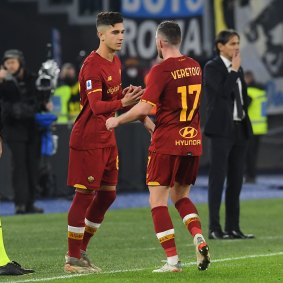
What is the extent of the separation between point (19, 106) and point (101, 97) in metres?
6.85

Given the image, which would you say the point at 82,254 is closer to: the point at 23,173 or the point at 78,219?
the point at 78,219

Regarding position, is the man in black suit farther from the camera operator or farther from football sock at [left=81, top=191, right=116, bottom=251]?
the camera operator

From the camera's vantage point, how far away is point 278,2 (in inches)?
1070

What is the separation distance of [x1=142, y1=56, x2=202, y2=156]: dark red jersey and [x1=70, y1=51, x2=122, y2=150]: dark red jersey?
39cm

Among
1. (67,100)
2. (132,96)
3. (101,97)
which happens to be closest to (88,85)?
(101,97)

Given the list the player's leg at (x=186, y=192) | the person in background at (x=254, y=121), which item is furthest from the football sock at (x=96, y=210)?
the person in background at (x=254, y=121)

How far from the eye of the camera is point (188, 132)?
34.7 ft

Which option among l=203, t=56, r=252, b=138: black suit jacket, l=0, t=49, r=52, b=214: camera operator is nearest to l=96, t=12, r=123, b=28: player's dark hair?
l=203, t=56, r=252, b=138: black suit jacket

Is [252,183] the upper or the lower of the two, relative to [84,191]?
lower

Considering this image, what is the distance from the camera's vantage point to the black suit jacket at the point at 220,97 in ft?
46.1

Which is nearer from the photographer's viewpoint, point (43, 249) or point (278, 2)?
point (43, 249)

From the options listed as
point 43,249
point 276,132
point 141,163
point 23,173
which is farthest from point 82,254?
point 276,132

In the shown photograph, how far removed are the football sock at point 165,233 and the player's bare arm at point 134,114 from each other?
2.52 ft

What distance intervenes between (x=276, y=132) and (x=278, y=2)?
271 cm
